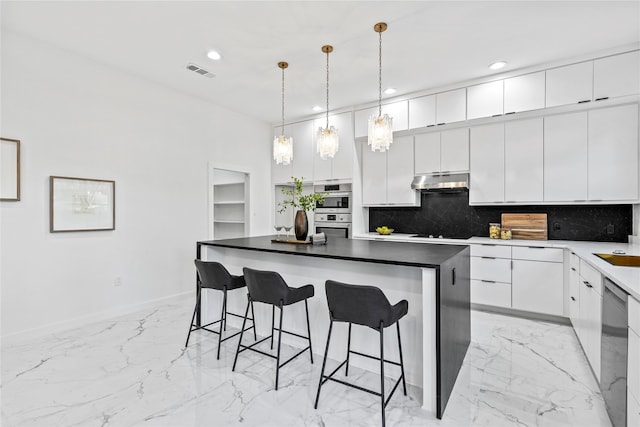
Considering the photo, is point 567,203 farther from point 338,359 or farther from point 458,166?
point 338,359

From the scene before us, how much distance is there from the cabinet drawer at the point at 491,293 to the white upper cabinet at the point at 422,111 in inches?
84.0

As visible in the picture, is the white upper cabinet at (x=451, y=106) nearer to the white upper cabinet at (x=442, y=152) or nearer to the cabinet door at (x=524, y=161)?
the white upper cabinet at (x=442, y=152)

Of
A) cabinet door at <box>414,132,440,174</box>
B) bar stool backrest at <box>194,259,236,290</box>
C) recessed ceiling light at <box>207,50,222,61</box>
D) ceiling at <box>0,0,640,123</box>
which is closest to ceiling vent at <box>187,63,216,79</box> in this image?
ceiling at <box>0,0,640,123</box>

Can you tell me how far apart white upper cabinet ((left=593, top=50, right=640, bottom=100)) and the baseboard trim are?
548cm

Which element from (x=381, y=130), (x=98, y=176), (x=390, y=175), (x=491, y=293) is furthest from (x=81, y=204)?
(x=491, y=293)

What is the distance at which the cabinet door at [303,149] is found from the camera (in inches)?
210

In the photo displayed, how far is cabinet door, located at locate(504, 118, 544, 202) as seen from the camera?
3.62 m

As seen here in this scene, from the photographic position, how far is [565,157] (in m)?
3.48

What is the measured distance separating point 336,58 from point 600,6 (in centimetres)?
222

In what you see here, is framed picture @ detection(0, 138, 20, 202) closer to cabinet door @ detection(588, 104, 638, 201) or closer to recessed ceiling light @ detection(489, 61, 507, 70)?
recessed ceiling light @ detection(489, 61, 507, 70)

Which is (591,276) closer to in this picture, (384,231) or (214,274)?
(384,231)

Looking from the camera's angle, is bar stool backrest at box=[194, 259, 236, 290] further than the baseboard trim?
No

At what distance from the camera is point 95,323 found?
3414mm

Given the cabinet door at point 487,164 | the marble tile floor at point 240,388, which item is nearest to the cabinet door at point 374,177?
the cabinet door at point 487,164
